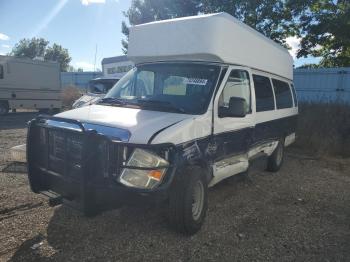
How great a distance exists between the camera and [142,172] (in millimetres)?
3875

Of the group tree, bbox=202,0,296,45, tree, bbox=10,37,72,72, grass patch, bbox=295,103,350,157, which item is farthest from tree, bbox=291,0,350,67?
tree, bbox=10,37,72,72

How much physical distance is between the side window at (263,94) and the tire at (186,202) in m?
2.38

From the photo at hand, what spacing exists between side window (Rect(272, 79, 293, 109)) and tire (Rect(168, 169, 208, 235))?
3.73 m

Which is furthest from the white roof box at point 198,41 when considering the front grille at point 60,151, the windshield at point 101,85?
the windshield at point 101,85

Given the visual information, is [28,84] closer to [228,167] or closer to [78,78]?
[78,78]

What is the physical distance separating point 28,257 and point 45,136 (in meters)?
1.43

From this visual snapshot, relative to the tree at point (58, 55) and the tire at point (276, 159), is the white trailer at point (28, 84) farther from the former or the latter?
the tree at point (58, 55)

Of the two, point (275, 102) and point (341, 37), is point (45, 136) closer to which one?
point (275, 102)

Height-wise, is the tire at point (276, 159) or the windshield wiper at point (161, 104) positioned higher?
the windshield wiper at point (161, 104)

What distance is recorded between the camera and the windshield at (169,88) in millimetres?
4781

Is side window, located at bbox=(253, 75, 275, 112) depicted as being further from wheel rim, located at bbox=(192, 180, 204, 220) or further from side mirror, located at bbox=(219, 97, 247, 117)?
wheel rim, located at bbox=(192, 180, 204, 220)

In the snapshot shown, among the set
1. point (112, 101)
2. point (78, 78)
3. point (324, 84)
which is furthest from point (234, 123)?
point (78, 78)

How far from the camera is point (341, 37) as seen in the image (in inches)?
665

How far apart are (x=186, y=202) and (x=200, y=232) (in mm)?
627
